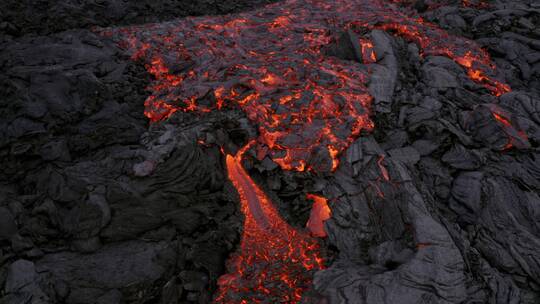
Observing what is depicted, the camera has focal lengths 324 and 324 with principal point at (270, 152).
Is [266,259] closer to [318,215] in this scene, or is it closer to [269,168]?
[318,215]

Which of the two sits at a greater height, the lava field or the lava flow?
the lava field

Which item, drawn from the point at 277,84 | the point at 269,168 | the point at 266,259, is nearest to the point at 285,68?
the point at 277,84

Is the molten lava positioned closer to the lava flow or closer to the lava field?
the lava field

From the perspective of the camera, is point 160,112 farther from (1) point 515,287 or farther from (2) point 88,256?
(1) point 515,287

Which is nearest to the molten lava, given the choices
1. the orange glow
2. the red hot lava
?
the red hot lava

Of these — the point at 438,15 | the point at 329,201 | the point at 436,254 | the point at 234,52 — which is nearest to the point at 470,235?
the point at 436,254
